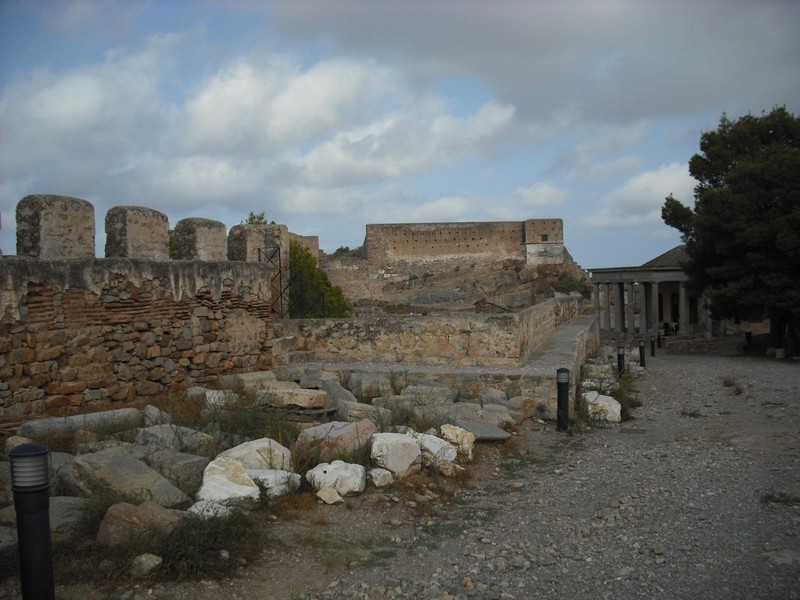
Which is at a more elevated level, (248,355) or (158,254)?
(158,254)

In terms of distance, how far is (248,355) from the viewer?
32.0ft

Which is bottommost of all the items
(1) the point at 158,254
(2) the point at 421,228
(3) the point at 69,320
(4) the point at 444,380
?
(4) the point at 444,380

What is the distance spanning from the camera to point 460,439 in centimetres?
701

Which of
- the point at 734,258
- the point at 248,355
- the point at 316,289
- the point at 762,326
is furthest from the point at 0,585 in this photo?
the point at 762,326

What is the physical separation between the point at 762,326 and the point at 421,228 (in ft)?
88.3

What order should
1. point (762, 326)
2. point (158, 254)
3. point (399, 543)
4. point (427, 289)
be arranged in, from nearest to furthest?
point (399, 543) < point (158, 254) < point (762, 326) < point (427, 289)

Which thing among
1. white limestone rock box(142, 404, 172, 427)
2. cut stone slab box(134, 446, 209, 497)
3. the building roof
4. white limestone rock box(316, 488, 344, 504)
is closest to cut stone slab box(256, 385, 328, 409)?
white limestone rock box(142, 404, 172, 427)

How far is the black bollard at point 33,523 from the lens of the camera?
3.37 meters

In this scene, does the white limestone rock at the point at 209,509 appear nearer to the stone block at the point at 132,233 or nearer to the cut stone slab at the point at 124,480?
the cut stone slab at the point at 124,480

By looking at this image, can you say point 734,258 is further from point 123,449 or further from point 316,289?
point 123,449

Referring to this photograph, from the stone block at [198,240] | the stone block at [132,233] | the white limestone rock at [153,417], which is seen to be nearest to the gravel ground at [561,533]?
the white limestone rock at [153,417]

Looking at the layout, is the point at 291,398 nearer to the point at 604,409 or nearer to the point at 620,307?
the point at 604,409

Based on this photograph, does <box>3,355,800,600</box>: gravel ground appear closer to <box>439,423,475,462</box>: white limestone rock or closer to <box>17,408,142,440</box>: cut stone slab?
<box>439,423,475,462</box>: white limestone rock

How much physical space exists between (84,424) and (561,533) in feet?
13.7
